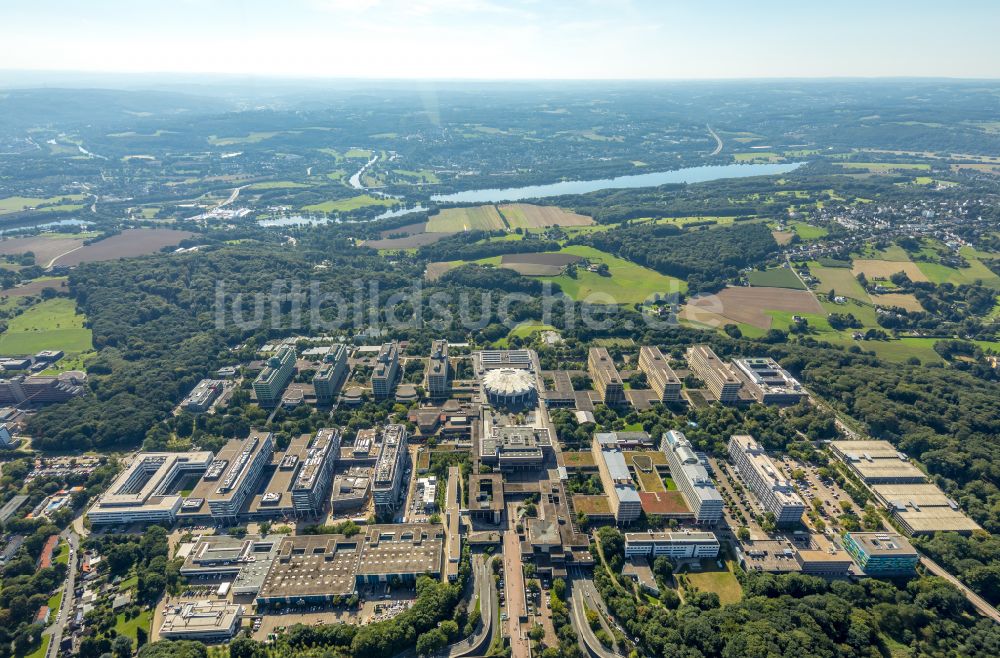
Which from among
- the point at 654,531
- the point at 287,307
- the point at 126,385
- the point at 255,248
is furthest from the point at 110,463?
the point at 255,248

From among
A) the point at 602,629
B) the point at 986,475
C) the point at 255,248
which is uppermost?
the point at 255,248

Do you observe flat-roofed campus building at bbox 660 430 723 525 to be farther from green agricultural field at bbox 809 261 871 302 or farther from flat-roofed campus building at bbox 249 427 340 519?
green agricultural field at bbox 809 261 871 302

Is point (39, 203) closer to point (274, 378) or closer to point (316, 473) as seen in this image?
point (274, 378)

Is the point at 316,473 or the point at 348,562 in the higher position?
the point at 316,473

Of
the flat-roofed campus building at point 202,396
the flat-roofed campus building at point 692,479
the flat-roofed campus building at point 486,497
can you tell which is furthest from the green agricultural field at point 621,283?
the flat-roofed campus building at point 202,396

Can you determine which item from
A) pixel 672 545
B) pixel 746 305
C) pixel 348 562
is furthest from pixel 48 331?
pixel 746 305

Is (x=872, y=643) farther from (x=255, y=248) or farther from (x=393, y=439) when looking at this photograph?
(x=255, y=248)
